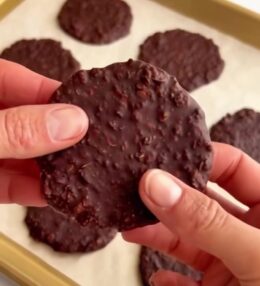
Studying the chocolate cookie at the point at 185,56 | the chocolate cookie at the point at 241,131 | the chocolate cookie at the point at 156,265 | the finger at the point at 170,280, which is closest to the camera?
the finger at the point at 170,280

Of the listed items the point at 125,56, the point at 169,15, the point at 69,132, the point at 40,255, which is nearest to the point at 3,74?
the point at 69,132

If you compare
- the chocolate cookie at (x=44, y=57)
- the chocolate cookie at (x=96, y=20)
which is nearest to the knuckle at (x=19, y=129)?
the chocolate cookie at (x=44, y=57)

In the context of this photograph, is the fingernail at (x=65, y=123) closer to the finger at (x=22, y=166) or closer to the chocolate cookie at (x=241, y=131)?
the finger at (x=22, y=166)

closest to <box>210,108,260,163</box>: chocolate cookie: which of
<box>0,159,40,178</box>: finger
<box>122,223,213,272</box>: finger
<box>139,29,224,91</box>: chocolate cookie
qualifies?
<box>139,29,224,91</box>: chocolate cookie

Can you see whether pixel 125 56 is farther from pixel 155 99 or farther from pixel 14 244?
pixel 155 99

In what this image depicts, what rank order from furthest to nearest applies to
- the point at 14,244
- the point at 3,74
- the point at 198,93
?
1. the point at 198,93
2. the point at 14,244
3. the point at 3,74

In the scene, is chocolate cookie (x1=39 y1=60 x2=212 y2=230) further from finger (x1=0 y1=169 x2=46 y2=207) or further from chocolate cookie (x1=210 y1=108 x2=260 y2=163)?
chocolate cookie (x1=210 y1=108 x2=260 y2=163)
